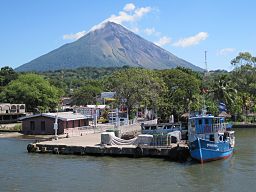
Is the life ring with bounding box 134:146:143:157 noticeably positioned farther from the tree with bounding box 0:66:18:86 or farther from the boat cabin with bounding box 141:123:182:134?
the tree with bounding box 0:66:18:86

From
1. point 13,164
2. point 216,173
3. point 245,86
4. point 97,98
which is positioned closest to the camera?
point 216,173

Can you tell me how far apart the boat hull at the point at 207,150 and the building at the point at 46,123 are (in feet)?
80.3

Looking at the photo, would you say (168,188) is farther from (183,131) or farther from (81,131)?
(81,131)

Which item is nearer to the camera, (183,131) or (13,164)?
(13,164)

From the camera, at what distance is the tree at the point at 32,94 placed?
8362 cm

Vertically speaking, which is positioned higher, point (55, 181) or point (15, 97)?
point (15, 97)

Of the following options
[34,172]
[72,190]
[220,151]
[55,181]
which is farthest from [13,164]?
[220,151]

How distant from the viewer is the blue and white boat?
3178 cm

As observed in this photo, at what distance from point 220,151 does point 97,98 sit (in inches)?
3348

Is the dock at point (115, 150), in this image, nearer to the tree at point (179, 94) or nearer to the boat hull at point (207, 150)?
the boat hull at point (207, 150)

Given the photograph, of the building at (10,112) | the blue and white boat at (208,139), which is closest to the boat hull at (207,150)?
the blue and white boat at (208,139)

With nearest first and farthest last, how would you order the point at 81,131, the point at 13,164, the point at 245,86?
1. the point at 13,164
2. the point at 81,131
3. the point at 245,86

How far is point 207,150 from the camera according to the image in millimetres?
32094

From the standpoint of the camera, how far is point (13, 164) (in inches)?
1270
